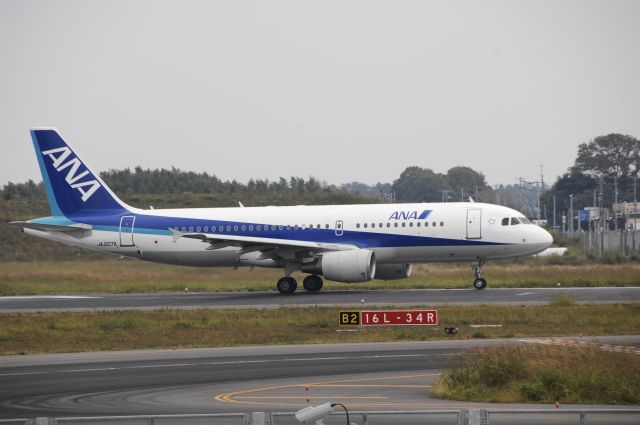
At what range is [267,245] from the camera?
4653 centimetres

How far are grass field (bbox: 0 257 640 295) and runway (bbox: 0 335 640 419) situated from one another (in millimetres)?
21908

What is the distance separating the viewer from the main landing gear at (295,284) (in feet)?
156

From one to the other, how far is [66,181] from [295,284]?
12.8 m

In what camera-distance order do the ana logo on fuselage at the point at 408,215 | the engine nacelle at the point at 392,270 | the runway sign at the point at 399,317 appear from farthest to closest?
1. the engine nacelle at the point at 392,270
2. the ana logo on fuselage at the point at 408,215
3. the runway sign at the point at 399,317

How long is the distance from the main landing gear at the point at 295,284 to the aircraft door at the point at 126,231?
302 inches

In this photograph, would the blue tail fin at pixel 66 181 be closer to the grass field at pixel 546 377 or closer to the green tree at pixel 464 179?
the grass field at pixel 546 377

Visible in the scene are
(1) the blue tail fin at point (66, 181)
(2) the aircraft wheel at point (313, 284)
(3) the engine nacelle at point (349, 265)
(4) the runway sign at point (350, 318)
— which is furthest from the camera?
(1) the blue tail fin at point (66, 181)

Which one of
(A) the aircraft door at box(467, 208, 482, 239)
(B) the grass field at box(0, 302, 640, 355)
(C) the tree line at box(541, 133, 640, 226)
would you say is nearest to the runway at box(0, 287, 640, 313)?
(A) the aircraft door at box(467, 208, 482, 239)

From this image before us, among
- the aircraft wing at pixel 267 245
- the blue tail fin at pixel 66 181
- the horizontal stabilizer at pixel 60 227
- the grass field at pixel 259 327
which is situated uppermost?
the blue tail fin at pixel 66 181

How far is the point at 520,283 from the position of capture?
4975cm

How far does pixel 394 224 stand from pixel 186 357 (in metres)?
20.8

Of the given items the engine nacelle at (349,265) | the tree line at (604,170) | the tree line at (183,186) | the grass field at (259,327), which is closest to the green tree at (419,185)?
the tree line at (604,170)

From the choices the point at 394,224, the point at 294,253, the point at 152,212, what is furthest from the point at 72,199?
the point at 394,224

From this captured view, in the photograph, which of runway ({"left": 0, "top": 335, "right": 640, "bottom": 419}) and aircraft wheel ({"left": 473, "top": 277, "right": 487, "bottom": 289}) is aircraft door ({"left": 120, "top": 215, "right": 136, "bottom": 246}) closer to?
aircraft wheel ({"left": 473, "top": 277, "right": 487, "bottom": 289})
